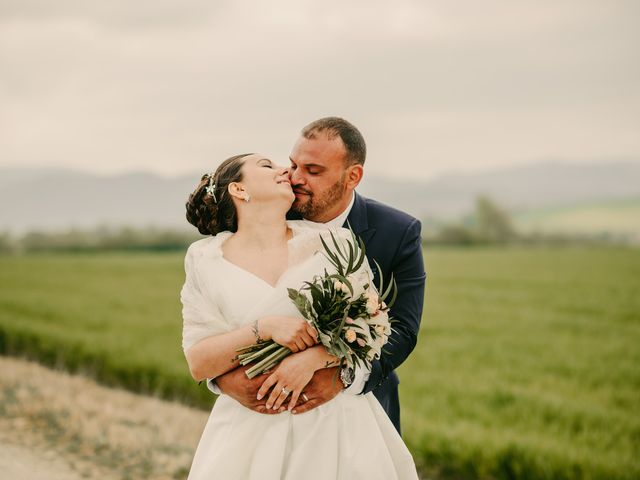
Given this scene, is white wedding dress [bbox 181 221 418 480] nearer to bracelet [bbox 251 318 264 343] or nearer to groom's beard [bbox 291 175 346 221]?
bracelet [bbox 251 318 264 343]

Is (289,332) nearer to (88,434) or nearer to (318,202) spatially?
(318,202)

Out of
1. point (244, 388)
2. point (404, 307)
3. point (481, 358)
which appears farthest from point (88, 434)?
point (481, 358)

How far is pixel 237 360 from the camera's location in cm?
268

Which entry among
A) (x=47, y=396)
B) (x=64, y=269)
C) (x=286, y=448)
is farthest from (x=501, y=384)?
(x=64, y=269)

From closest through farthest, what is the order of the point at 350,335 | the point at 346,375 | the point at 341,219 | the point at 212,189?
1. the point at 350,335
2. the point at 346,375
3. the point at 212,189
4. the point at 341,219

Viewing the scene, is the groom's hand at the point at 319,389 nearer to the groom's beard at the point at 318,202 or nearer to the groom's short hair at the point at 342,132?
the groom's beard at the point at 318,202

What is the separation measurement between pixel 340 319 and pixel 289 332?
0.68ft

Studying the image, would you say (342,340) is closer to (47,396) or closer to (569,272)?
(47,396)

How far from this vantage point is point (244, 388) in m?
2.67

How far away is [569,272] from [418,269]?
22.6m

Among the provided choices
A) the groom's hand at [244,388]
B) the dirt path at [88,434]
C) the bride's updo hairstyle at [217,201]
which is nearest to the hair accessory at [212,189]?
the bride's updo hairstyle at [217,201]

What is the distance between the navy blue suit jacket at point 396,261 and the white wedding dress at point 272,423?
13.5 inches

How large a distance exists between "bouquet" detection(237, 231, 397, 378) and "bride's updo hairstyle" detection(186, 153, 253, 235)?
62 centimetres

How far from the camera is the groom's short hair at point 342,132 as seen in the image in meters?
3.17
